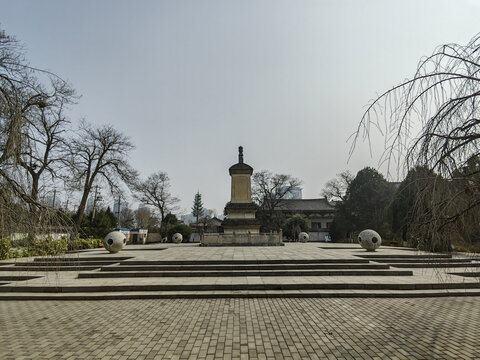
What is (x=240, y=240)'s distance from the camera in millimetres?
23969

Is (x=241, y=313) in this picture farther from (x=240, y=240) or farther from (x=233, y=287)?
(x=240, y=240)

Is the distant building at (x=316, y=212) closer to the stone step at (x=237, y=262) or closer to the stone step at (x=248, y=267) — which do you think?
the stone step at (x=237, y=262)

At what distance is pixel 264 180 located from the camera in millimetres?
50250

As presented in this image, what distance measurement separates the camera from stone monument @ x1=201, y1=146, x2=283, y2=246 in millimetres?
24156

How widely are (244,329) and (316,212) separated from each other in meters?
57.5

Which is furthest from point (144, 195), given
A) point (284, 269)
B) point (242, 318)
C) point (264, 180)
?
point (242, 318)

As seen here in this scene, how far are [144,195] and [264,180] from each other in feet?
71.7

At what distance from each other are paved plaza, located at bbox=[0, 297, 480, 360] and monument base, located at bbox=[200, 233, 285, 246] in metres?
16.3

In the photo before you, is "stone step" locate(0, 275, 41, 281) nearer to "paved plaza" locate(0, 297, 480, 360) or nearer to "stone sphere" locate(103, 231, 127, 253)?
"paved plaza" locate(0, 297, 480, 360)

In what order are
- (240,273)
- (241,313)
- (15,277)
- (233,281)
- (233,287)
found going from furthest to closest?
(240,273)
(15,277)
(233,281)
(233,287)
(241,313)

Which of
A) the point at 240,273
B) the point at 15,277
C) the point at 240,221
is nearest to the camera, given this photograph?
the point at 15,277

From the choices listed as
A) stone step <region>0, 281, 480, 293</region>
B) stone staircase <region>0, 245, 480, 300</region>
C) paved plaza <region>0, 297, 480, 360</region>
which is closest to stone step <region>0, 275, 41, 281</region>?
stone staircase <region>0, 245, 480, 300</region>

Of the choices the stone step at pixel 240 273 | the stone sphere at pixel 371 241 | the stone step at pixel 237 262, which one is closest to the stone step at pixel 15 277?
the stone step at pixel 240 273

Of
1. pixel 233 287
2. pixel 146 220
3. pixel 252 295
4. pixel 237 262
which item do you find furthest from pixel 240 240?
pixel 146 220
